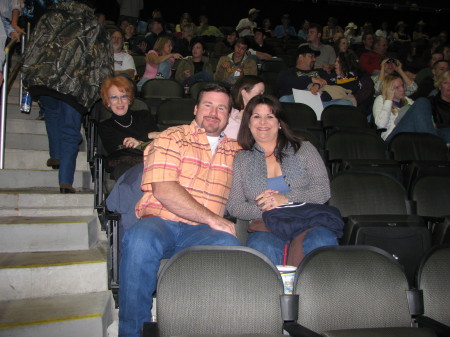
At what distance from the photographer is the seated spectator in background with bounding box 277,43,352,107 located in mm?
4070

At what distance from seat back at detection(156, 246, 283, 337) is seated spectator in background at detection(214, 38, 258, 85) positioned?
344 centimetres

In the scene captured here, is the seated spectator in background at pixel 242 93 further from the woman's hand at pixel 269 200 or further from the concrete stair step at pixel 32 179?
the concrete stair step at pixel 32 179

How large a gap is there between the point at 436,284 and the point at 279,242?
2.24ft

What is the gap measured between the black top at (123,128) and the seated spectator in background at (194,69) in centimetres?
206

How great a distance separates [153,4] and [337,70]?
7.44 m

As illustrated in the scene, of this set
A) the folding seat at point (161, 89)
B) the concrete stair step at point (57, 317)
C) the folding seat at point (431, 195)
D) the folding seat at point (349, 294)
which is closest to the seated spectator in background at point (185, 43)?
the folding seat at point (161, 89)

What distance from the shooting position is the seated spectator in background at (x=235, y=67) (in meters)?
4.57

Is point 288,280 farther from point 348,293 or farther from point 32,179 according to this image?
point 32,179

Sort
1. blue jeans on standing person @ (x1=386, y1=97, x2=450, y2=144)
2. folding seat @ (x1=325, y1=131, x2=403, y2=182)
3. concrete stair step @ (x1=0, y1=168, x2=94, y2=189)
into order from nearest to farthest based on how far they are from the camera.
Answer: concrete stair step @ (x1=0, y1=168, x2=94, y2=189), folding seat @ (x1=325, y1=131, x2=403, y2=182), blue jeans on standing person @ (x1=386, y1=97, x2=450, y2=144)

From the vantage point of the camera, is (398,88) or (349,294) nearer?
(349,294)

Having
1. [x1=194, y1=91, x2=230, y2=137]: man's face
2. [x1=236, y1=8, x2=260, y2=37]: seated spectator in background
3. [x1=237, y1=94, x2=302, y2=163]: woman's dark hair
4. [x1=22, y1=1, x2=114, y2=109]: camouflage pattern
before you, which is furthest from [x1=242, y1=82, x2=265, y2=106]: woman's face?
[x1=236, y1=8, x2=260, y2=37]: seated spectator in background

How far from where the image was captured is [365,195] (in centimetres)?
231

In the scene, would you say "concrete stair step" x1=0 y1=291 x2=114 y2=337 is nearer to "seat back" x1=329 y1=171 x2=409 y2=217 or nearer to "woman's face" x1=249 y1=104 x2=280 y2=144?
"woman's face" x1=249 y1=104 x2=280 y2=144

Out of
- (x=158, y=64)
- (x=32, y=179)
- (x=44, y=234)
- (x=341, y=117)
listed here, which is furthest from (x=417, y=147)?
(x=158, y=64)
